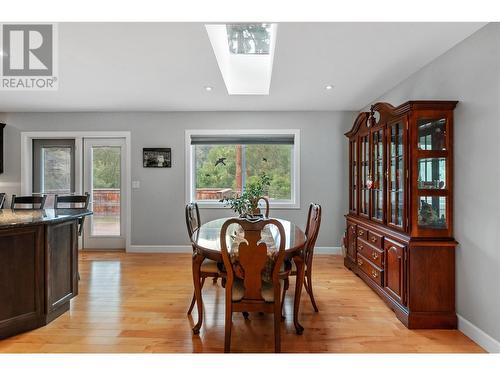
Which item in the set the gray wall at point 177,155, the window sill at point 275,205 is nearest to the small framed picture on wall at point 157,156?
the gray wall at point 177,155

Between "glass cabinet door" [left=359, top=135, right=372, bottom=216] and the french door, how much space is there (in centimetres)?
370

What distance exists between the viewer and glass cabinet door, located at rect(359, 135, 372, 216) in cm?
332

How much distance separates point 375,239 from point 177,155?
126 inches

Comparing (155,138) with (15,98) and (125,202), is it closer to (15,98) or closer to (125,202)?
(125,202)

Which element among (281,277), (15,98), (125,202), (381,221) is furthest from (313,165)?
(15,98)

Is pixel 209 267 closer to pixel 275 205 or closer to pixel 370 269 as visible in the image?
pixel 370 269

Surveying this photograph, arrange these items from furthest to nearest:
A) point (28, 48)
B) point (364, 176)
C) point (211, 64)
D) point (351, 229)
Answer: point (351, 229) < point (364, 176) < point (211, 64) < point (28, 48)

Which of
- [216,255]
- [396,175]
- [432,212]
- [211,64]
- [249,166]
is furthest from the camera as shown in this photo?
[249,166]

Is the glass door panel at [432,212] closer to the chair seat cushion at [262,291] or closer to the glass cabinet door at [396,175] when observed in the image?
the glass cabinet door at [396,175]

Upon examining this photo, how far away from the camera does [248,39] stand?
10.3 feet

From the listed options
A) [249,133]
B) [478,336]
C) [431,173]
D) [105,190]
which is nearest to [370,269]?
[478,336]

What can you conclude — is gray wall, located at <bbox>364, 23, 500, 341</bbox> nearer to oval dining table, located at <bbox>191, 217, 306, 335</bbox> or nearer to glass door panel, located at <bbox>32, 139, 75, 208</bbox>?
oval dining table, located at <bbox>191, 217, 306, 335</bbox>

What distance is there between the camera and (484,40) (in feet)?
6.58

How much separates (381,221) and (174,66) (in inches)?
104
